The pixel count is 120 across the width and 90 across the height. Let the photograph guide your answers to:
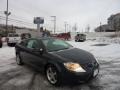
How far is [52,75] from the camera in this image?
204 inches

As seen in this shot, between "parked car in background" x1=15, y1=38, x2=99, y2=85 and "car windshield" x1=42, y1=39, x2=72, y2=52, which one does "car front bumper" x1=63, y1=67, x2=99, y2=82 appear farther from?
"car windshield" x1=42, y1=39, x2=72, y2=52

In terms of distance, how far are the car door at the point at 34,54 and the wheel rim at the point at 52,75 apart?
1.50ft

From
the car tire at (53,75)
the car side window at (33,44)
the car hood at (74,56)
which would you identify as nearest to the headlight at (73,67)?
the car hood at (74,56)

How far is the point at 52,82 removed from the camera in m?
5.15

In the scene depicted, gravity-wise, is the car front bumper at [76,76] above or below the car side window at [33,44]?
below

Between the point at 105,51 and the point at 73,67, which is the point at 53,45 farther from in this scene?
the point at 105,51

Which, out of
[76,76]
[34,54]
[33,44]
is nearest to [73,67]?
[76,76]

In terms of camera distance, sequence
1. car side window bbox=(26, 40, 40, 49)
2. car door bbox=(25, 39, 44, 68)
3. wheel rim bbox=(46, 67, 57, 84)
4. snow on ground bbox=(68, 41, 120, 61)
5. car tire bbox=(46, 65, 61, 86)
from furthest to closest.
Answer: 1. snow on ground bbox=(68, 41, 120, 61)
2. car side window bbox=(26, 40, 40, 49)
3. car door bbox=(25, 39, 44, 68)
4. wheel rim bbox=(46, 67, 57, 84)
5. car tire bbox=(46, 65, 61, 86)

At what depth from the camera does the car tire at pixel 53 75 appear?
16.1ft

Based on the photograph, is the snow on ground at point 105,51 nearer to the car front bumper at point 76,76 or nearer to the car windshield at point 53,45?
the car windshield at point 53,45

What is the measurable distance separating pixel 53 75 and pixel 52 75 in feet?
0.18

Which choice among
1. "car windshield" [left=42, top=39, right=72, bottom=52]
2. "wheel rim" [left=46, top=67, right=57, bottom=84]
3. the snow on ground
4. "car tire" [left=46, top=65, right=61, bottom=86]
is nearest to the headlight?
"car tire" [left=46, top=65, right=61, bottom=86]

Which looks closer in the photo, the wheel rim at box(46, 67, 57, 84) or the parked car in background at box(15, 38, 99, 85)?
the parked car in background at box(15, 38, 99, 85)

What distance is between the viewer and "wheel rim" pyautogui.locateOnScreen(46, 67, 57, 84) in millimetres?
5065
